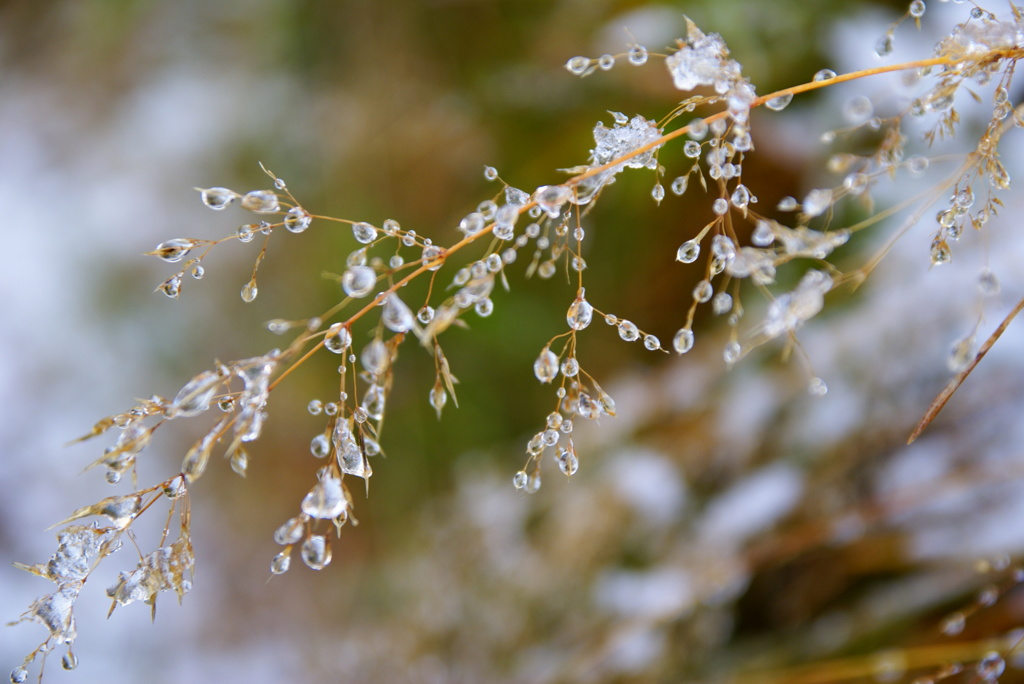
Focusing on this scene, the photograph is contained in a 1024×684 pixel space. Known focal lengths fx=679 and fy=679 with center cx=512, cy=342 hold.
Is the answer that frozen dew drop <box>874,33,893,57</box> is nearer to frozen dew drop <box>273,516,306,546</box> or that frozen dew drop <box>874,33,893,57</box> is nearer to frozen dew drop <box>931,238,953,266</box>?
frozen dew drop <box>931,238,953,266</box>

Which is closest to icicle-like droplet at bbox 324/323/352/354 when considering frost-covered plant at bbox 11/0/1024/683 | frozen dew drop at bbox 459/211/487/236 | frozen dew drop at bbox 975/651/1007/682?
frost-covered plant at bbox 11/0/1024/683

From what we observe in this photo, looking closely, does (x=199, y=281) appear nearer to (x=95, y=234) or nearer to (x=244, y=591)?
(x=95, y=234)

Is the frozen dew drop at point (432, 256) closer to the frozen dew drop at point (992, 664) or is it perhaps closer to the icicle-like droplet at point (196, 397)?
the icicle-like droplet at point (196, 397)

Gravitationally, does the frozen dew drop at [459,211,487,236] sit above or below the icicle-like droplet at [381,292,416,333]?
above

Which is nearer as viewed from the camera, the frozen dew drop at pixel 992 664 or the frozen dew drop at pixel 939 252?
the frozen dew drop at pixel 939 252

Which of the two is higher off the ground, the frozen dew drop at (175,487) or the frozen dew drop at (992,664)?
the frozen dew drop at (175,487)

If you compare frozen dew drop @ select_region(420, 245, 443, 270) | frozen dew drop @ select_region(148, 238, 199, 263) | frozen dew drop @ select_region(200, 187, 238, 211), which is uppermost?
frozen dew drop @ select_region(200, 187, 238, 211)

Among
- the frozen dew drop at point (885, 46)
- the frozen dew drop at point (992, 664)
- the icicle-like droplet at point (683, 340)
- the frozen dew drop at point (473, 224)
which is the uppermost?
the frozen dew drop at point (885, 46)

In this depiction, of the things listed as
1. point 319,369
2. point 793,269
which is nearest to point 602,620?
point 793,269

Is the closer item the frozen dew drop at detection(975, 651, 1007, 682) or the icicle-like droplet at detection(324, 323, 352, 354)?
the icicle-like droplet at detection(324, 323, 352, 354)

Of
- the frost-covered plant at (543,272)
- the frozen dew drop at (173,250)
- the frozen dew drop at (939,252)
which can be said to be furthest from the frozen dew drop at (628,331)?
the frozen dew drop at (173,250)
